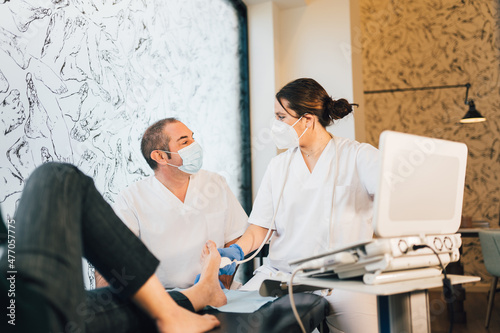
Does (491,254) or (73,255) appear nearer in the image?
(73,255)

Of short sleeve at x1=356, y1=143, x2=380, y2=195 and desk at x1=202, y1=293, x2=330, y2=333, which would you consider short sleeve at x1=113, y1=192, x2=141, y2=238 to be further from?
short sleeve at x1=356, y1=143, x2=380, y2=195

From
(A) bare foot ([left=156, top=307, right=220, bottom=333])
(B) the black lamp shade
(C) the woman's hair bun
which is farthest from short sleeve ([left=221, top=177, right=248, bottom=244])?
(B) the black lamp shade

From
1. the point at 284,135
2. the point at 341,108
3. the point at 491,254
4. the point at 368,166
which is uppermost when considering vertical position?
the point at 341,108

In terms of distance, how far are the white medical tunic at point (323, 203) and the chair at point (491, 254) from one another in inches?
61.5

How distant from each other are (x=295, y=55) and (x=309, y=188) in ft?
5.24

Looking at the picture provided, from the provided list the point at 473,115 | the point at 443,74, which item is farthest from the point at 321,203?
the point at 443,74

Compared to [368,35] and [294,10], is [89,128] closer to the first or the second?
[294,10]

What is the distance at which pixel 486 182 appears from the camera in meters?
4.05

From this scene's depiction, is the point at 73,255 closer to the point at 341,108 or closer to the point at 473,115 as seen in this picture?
the point at 341,108

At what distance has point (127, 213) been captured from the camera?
1.67m

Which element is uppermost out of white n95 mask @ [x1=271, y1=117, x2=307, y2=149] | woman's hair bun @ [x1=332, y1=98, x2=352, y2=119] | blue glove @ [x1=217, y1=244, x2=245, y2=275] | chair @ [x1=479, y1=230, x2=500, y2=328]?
woman's hair bun @ [x1=332, y1=98, x2=352, y2=119]

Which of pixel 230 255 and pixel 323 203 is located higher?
pixel 323 203

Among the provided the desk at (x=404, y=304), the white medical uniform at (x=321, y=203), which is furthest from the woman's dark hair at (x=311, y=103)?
the desk at (x=404, y=304)

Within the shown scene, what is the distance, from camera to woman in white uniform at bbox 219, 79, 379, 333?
1.68 meters
